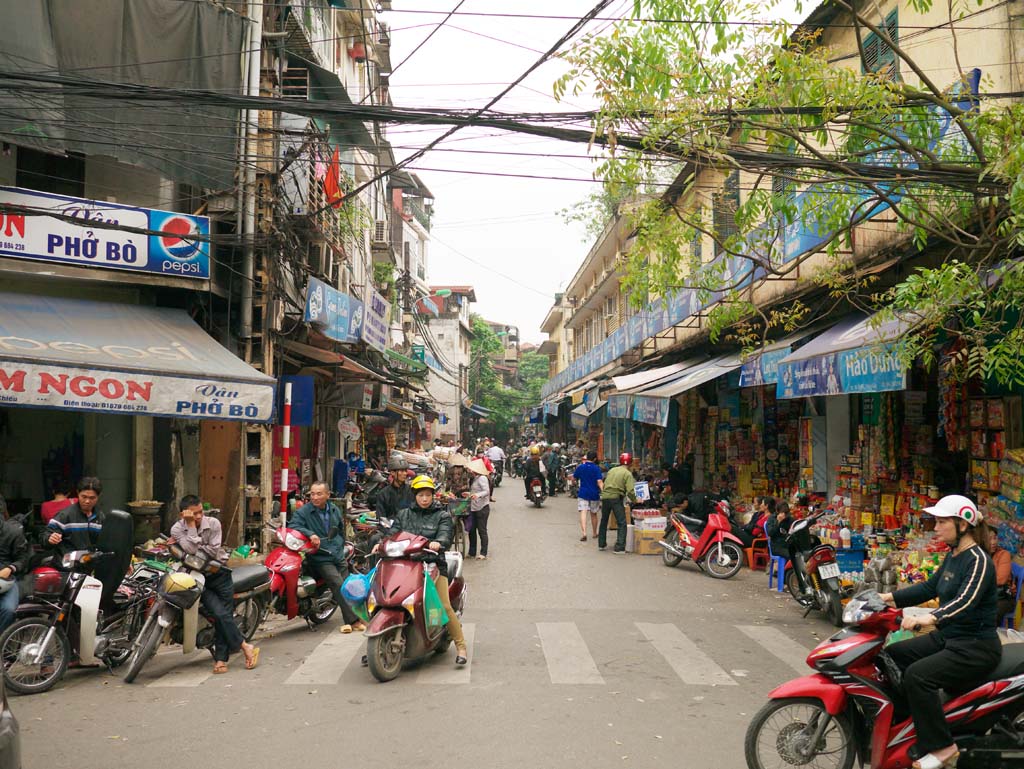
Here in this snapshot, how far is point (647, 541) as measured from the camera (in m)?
15.5

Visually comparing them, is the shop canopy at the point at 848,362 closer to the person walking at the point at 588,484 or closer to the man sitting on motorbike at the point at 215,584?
the person walking at the point at 588,484

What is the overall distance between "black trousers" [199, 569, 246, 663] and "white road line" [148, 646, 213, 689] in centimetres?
22

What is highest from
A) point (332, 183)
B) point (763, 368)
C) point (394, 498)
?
point (332, 183)

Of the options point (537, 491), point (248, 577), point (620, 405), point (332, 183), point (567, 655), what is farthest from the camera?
point (537, 491)

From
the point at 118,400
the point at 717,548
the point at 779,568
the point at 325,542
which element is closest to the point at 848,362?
the point at 779,568

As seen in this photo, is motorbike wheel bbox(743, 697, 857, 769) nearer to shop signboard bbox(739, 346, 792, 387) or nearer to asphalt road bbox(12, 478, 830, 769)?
asphalt road bbox(12, 478, 830, 769)

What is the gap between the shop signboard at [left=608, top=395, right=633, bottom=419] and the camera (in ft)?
59.6

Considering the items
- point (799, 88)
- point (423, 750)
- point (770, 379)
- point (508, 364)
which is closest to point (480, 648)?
point (423, 750)

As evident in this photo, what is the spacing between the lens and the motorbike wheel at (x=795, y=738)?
4738 mm

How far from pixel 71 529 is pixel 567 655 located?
14.7 feet

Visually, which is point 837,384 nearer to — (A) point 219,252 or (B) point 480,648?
(B) point 480,648

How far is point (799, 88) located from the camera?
7004 mm

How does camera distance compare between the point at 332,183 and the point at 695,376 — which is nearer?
the point at 695,376

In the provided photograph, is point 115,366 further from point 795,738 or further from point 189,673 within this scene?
point 795,738
